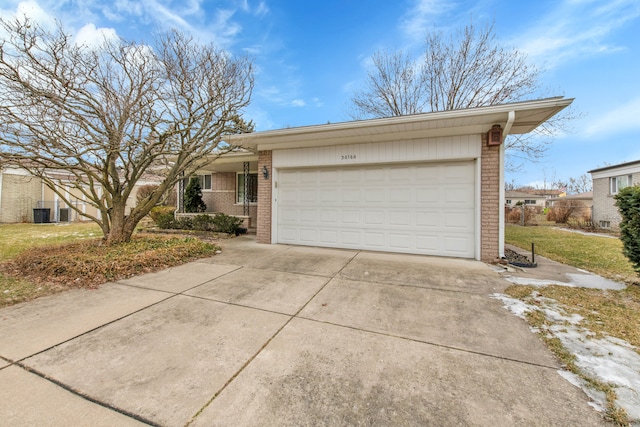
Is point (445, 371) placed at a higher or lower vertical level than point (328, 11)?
lower

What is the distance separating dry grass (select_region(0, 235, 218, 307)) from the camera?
399 cm

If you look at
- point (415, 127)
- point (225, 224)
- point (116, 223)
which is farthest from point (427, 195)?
point (116, 223)

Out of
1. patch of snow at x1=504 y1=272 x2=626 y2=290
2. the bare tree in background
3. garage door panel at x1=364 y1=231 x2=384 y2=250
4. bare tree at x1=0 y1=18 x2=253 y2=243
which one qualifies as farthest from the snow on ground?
the bare tree in background

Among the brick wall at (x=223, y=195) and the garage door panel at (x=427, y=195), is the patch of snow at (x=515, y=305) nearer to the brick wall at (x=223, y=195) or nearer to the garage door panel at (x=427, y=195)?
the garage door panel at (x=427, y=195)

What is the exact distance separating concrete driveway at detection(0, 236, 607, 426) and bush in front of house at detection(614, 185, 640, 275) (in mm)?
2229

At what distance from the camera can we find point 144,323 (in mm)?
2871

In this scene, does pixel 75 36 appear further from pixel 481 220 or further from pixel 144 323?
pixel 481 220

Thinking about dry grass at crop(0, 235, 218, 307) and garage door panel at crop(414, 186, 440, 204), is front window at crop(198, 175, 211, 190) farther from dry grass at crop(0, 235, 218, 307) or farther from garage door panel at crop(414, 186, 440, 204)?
garage door panel at crop(414, 186, 440, 204)

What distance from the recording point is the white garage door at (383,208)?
6043 millimetres

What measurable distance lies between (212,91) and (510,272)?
7833 millimetres

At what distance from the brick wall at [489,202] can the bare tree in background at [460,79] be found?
22.4 ft

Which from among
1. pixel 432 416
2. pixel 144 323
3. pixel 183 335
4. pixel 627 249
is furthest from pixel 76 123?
pixel 627 249

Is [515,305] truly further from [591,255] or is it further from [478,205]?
[591,255]

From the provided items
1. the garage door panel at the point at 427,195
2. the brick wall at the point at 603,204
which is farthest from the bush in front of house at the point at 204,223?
the brick wall at the point at 603,204
